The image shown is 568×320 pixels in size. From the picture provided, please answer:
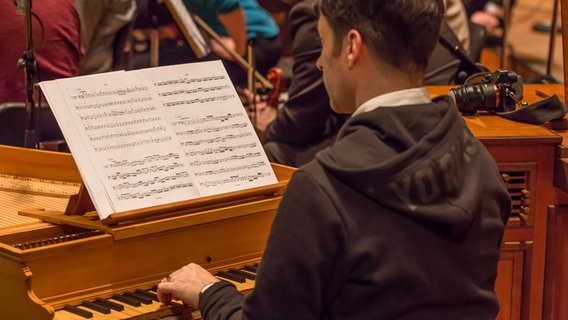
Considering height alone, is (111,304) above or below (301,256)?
below

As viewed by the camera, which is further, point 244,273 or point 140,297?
point 244,273

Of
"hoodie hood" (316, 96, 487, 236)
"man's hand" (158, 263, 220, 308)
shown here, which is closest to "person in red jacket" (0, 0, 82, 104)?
"man's hand" (158, 263, 220, 308)

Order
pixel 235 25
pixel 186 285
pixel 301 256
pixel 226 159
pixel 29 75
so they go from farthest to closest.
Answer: pixel 235 25
pixel 29 75
pixel 226 159
pixel 186 285
pixel 301 256

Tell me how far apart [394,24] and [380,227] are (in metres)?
0.41

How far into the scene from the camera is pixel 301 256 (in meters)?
1.92

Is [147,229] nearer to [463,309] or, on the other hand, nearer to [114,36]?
[463,309]

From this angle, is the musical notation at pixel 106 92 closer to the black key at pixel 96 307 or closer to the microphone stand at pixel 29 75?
the black key at pixel 96 307

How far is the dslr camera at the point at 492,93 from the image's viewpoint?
3.47 metres

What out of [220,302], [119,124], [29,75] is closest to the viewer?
[220,302]

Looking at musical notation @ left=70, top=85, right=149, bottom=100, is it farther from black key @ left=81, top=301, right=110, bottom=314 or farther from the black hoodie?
the black hoodie

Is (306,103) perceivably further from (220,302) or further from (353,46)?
(353,46)

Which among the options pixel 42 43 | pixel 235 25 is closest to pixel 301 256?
pixel 42 43

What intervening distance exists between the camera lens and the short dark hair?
4.82 ft

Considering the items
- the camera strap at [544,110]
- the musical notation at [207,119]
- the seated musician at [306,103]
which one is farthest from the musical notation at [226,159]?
the seated musician at [306,103]
